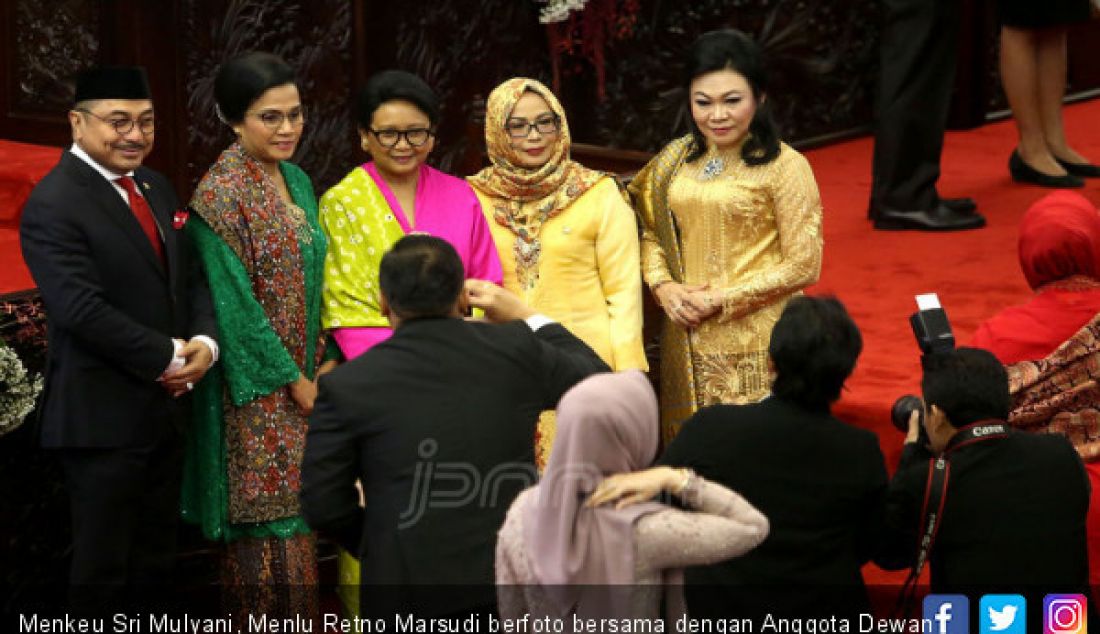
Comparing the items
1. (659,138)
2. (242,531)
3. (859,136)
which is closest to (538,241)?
(242,531)

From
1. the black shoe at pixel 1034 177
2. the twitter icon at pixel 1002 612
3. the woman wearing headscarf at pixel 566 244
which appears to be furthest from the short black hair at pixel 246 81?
the black shoe at pixel 1034 177

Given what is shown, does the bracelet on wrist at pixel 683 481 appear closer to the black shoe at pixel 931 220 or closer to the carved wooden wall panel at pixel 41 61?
the carved wooden wall panel at pixel 41 61

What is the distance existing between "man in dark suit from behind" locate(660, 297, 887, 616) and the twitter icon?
13.4 inches

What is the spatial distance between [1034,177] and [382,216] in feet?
11.3

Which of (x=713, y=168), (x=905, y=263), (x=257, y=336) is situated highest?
(x=713, y=168)

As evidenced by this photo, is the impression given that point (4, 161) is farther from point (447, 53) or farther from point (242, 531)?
point (242, 531)

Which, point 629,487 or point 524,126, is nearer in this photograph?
point 629,487

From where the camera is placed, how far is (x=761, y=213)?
4211mm

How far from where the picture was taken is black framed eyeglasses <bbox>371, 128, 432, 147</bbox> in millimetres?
3994

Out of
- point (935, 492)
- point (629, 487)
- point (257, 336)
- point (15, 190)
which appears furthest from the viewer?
point (15, 190)

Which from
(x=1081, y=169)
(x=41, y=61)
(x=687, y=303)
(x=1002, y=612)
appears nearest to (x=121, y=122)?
(x=687, y=303)

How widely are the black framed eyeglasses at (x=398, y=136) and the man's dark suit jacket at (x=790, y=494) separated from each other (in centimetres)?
115

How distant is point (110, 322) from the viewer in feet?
12.1

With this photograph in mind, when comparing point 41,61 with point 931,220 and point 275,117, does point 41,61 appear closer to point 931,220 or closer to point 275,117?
point 275,117
